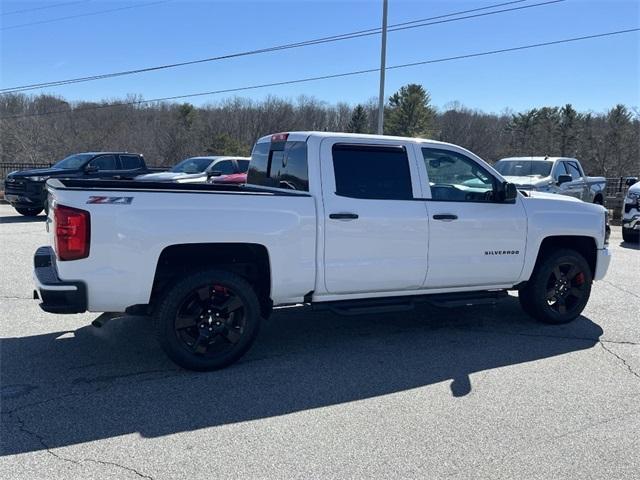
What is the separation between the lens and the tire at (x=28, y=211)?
54.5 feet

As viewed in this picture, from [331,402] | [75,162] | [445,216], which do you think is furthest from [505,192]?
[75,162]

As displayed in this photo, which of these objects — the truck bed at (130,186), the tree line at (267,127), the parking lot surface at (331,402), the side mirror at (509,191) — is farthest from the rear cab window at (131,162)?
the tree line at (267,127)

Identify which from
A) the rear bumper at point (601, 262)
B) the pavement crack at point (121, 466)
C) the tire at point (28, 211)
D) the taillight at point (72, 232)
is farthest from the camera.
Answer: the tire at point (28, 211)

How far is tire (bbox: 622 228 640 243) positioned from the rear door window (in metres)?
10.8

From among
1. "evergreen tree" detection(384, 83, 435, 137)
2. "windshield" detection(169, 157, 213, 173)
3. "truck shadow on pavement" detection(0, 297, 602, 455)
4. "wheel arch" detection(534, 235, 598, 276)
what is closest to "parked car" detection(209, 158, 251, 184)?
"windshield" detection(169, 157, 213, 173)

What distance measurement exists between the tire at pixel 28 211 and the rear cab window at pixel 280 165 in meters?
13.0

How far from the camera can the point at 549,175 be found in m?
14.0

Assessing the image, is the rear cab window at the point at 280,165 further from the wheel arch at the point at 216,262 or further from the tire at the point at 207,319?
the tire at the point at 207,319

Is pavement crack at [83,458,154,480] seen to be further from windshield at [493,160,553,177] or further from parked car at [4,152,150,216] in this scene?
parked car at [4,152,150,216]

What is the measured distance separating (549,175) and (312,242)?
11.0m

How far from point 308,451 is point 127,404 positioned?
143 centimetres

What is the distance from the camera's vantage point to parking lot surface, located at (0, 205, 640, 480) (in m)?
3.26

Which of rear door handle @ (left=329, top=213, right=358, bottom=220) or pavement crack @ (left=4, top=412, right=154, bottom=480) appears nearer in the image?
pavement crack @ (left=4, top=412, right=154, bottom=480)

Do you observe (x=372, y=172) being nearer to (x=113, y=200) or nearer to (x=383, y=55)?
(x=113, y=200)
